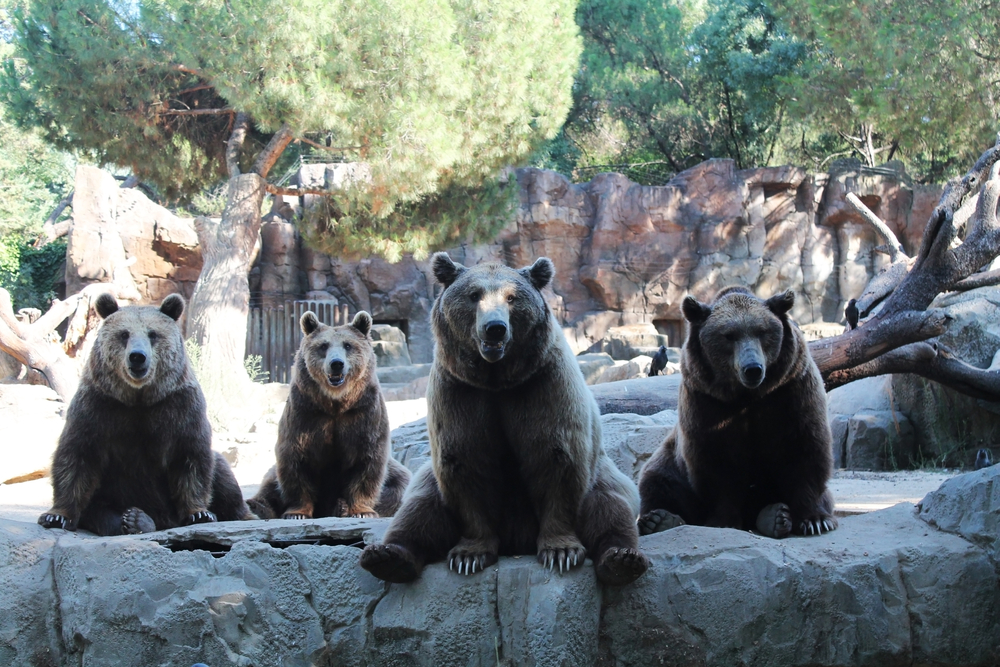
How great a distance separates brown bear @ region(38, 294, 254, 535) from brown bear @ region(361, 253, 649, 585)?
147 centimetres

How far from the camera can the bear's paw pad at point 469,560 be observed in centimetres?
366

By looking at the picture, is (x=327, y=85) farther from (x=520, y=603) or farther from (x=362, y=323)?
(x=520, y=603)

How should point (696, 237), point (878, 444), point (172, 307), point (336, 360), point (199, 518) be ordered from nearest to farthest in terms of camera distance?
point (199, 518) < point (172, 307) < point (336, 360) < point (878, 444) < point (696, 237)

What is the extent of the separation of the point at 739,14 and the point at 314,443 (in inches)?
946

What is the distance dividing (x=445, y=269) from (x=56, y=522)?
2413mm

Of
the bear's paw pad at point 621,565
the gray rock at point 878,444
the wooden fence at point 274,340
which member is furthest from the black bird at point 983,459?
the wooden fence at point 274,340

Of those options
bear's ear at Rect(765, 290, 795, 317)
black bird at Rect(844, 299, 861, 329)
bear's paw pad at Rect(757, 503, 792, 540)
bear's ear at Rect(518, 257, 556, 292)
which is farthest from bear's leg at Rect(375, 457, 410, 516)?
black bird at Rect(844, 299, 861, 329)

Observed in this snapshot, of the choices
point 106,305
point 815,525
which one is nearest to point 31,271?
point 106,305

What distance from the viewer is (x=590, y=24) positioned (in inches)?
1150

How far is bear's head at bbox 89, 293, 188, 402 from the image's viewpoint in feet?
14.8

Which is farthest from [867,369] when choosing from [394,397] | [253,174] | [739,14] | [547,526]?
[739,14]

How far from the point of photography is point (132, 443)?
4.56m

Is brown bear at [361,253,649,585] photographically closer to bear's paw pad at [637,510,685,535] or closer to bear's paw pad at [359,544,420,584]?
bear's paw pad at [359,544,420,584]

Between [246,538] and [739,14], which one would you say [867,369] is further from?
[739,14]
